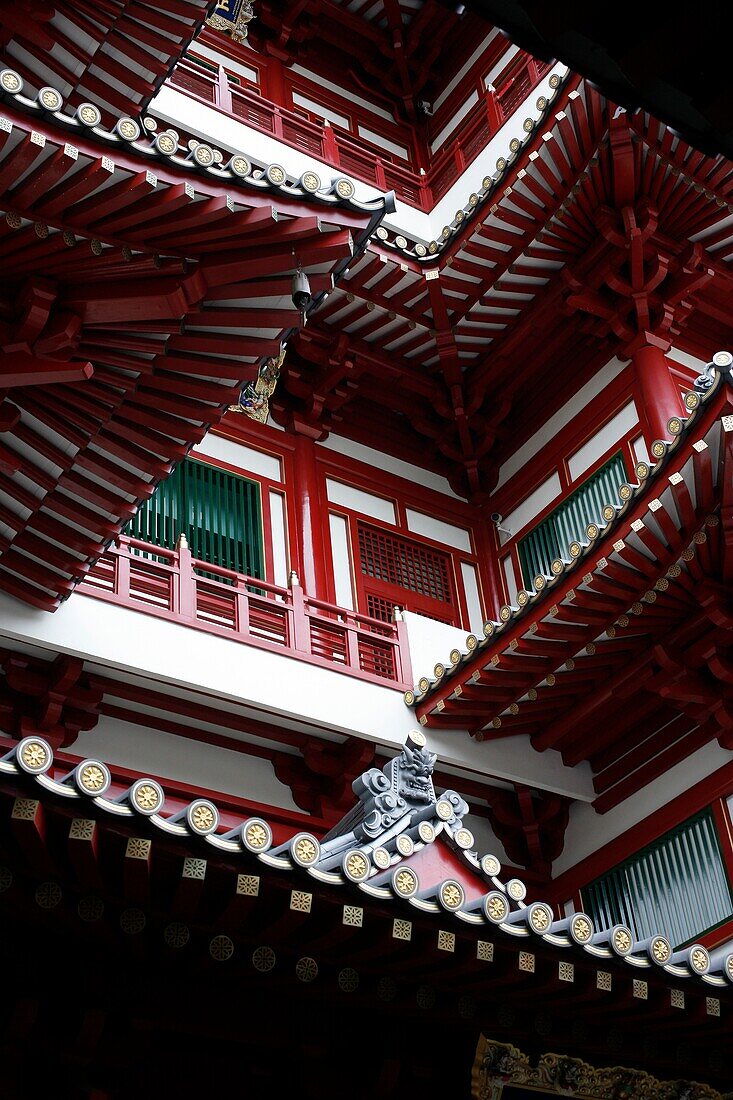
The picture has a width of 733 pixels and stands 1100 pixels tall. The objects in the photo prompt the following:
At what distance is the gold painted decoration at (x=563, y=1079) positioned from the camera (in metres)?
6.32

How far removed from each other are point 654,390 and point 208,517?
4.74 m

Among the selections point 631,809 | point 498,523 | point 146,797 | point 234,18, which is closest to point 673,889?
point 631,809

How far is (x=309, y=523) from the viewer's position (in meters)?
13.2

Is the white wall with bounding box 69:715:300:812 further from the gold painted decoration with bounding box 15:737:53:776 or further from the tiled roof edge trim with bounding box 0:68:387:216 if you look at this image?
the gold painted decoration with bounding box 15:737:53:776

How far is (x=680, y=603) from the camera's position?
10211 mm

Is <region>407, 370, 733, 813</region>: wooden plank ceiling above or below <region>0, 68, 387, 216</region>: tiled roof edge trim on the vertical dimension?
below

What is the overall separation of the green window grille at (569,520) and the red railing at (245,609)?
7.84 ft

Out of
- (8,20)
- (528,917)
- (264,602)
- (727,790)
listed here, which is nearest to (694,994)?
(528,917)

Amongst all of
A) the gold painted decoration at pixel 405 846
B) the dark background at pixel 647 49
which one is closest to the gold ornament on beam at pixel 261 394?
the gold painted decoration at pixel 405 846

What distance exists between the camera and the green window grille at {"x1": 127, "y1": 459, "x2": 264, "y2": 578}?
39.8ft

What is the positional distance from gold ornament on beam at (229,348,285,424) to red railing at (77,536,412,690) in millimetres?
2304

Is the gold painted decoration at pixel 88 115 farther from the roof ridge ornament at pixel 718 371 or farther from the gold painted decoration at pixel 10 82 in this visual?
the roof ridge ornament at pixel 718 371

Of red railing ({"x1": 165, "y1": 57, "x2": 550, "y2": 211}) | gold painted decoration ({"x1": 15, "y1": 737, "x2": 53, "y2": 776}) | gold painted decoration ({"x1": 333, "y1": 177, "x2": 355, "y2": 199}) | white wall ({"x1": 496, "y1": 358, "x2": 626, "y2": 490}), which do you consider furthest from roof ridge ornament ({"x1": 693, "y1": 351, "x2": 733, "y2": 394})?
red railing ({"x1": 165, "y1": 57, "x2": 550, "y2": 211})

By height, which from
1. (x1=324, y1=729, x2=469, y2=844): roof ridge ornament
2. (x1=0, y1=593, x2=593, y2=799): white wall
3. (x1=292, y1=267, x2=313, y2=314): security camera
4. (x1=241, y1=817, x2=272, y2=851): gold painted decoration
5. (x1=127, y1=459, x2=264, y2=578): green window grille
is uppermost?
(x1=127, y1=459, x2=264, y2=578): green window grille
